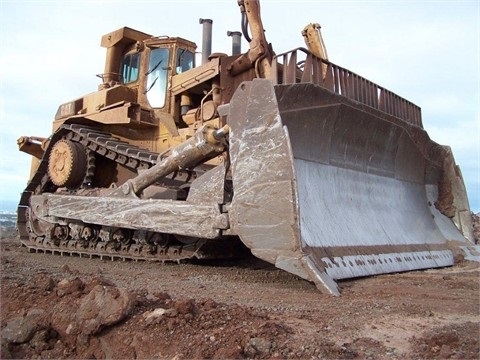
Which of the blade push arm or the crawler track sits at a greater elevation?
the blade push arm

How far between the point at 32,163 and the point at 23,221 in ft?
5.60

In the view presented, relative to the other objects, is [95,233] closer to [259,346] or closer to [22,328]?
[22,328]

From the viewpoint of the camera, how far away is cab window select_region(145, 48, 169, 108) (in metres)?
7.34

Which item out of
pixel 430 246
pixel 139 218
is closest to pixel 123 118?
pixel 139 218

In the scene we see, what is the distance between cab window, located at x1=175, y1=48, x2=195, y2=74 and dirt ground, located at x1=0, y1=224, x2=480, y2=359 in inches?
177

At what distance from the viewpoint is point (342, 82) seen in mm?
4914

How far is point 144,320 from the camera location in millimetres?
2564

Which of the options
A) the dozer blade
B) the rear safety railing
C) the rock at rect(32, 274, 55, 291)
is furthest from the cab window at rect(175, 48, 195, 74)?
the rock at rect(32, 274, 55, 291)

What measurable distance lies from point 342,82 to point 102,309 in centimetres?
338

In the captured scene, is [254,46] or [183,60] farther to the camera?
[183,60]

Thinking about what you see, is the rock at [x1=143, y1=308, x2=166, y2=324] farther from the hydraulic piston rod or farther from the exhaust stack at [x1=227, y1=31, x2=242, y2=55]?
the exhaust stack at [x1=227, y1=31, x2=242, y2=55]

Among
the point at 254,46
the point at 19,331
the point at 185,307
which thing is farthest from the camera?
the point at 254,46

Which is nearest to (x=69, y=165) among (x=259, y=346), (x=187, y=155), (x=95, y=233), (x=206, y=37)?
(x=95, y=233)

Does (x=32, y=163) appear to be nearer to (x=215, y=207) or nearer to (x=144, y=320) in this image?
(x=215, y=207)
